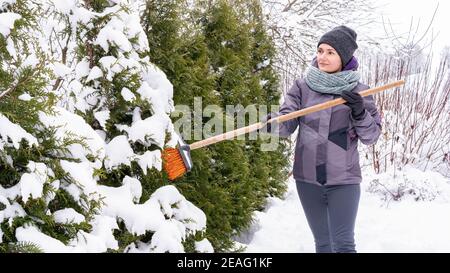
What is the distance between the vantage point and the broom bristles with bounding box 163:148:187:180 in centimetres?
305

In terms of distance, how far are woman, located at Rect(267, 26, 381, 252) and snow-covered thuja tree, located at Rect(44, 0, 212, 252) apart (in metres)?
0.91

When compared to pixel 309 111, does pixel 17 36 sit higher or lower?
higher

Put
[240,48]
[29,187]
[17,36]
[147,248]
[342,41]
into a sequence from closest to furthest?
1. [29,187]
2. [17,36]
3. [147,248]
4. [342,41]
5. [240,48]

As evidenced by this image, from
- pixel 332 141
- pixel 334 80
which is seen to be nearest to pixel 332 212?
pixel 332 141

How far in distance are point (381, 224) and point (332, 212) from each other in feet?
9.72

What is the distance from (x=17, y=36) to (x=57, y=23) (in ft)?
3.15

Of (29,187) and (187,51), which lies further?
(187,51)

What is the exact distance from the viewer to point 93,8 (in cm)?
283

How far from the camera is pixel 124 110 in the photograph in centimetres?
289

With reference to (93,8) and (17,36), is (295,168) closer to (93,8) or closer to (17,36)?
(93,8)

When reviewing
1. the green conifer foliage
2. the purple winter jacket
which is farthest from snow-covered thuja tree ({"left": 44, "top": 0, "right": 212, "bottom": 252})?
the purple winter jacket

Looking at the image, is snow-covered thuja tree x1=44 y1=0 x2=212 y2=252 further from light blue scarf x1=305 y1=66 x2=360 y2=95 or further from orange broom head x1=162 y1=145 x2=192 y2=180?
light blue scarf x1=305 y1=66 x2=360 y2=95

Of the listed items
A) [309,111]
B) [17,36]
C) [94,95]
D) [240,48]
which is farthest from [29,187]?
[240,48]

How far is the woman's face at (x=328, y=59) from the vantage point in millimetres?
3217
